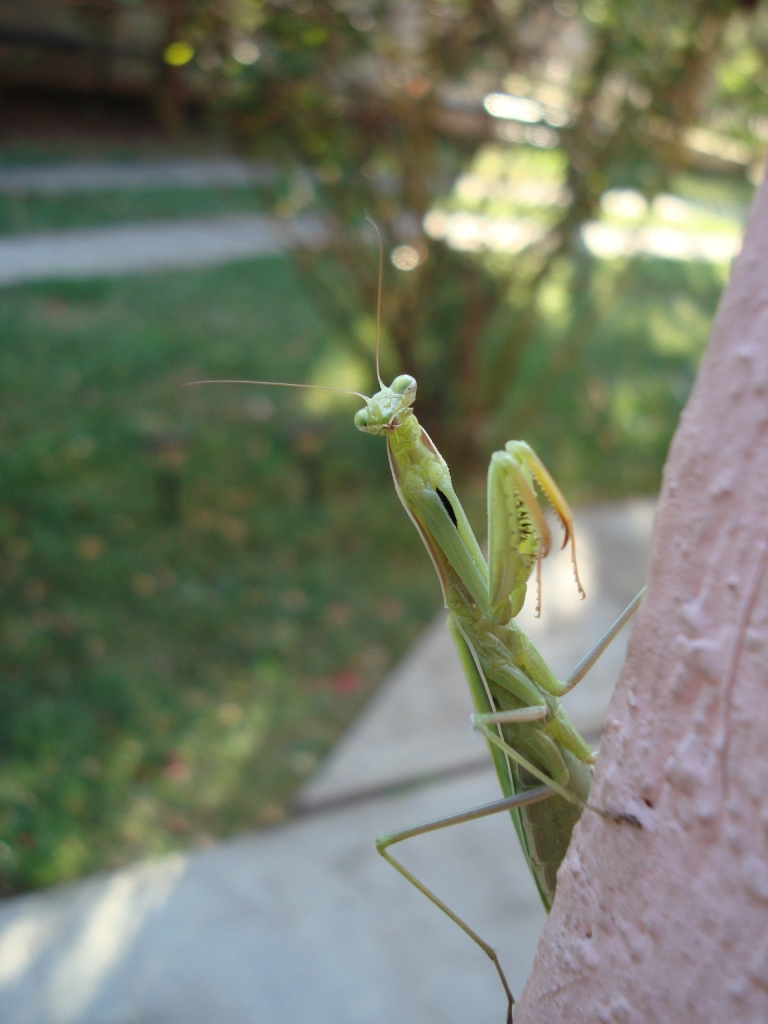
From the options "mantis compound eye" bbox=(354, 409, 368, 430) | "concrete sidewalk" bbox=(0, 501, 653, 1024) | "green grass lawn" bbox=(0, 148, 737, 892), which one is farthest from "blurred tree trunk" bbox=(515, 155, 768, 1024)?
"green grass lawn" bbox=(0, 148, 737, 892)

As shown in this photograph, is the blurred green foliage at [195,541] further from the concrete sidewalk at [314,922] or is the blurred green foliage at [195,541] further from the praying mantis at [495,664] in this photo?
the praying mantis at [495,664]

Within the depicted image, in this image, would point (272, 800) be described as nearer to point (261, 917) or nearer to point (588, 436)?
point (261, 917)

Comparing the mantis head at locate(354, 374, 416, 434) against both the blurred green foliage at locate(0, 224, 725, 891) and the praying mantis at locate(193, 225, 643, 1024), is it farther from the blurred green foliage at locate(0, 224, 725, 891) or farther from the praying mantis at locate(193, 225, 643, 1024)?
the blurred green foliage at locate(0, 224, 725, 891)

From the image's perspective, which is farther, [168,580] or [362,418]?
[168,580]

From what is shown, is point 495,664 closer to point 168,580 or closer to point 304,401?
point 168,580

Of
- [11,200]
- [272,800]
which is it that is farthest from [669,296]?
[272,800]

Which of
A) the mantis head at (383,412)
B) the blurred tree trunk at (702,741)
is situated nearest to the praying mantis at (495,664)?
the mantis head at (383,412)

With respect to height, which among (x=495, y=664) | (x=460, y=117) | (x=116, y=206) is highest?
(x=460, y=117)

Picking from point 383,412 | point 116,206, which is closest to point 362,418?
point 383,412
